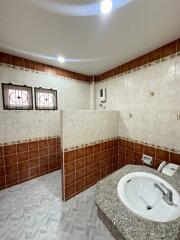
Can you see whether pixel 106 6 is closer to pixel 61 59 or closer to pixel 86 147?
pixel 61 59

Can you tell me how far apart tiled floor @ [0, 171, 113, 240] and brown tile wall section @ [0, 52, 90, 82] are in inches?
86.7

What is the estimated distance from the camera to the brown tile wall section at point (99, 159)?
1.80m

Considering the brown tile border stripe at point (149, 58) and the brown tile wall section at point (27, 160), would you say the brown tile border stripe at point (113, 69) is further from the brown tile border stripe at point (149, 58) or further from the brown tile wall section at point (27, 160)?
the brown tile wall section at point (27, 160)

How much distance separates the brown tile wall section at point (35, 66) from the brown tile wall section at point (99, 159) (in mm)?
1692

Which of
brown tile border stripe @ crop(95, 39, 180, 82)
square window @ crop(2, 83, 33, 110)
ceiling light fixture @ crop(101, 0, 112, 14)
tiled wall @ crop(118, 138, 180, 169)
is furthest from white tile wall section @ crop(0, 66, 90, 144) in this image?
ceiling light fixture @ crop(101, 0, 112, 14)

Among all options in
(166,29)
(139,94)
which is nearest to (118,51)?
(166,29)

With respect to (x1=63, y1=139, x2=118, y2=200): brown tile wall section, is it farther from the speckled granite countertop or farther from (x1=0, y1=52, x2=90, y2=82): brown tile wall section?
(x1=0, y1=52, x2=90, y2=82): brown tile wall section

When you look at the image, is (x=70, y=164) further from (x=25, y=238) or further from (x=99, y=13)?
(x=99, y=13)

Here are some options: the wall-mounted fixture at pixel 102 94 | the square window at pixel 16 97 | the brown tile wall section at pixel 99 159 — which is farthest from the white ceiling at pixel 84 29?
the brown tile wall section at pixel 99 159

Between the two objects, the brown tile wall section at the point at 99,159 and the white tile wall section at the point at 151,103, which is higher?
the white tile wall section at the point at 151,103

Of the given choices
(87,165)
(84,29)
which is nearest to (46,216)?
(87,165)

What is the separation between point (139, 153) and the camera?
2131 millimetres

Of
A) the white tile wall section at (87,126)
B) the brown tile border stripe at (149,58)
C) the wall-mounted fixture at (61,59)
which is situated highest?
the wall-mounted fixture at (61,59)

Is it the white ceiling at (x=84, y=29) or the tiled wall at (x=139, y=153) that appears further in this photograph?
the tiled wall at (x=139, y=153)
